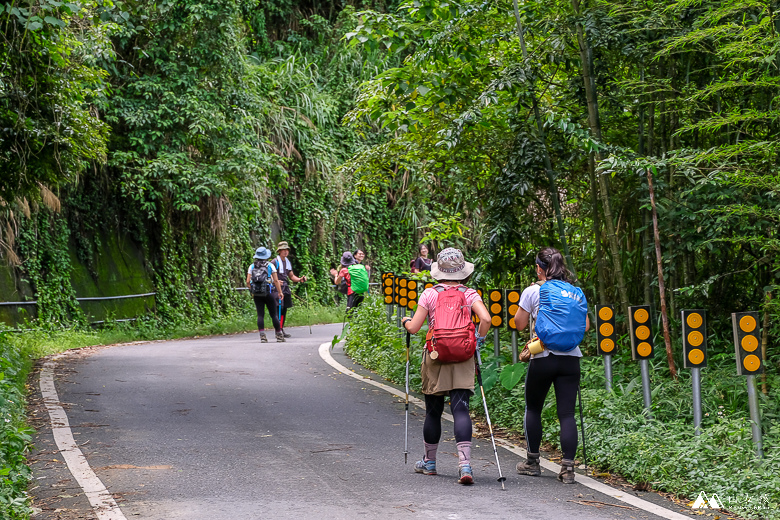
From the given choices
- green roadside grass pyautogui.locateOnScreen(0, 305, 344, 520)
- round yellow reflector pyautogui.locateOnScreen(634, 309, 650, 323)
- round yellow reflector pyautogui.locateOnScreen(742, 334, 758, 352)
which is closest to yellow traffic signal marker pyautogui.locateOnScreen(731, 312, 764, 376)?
round yellow reflector pyautogui.locateOnScreen(742, 334, 758, 352)

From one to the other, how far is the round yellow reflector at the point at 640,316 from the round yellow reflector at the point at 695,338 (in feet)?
2.30

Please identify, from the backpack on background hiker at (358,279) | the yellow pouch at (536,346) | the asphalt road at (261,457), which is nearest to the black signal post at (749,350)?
the asphalt road at (261,457)

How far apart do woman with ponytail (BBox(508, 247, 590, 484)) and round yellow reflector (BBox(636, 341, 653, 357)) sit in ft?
2.96

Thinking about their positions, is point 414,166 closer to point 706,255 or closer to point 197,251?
point 706,255

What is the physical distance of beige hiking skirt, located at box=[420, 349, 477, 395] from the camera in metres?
7.14

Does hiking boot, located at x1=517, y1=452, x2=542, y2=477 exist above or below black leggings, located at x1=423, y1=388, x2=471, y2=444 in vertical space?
below

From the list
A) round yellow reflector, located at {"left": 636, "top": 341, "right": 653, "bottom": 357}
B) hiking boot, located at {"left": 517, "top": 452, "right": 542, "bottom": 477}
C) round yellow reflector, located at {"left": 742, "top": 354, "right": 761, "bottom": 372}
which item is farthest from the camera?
round yellow reflector, located at {"left": 636, "top": 341, "right": 653, "bottom": 357}

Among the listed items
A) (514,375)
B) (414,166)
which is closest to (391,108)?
(414,166)

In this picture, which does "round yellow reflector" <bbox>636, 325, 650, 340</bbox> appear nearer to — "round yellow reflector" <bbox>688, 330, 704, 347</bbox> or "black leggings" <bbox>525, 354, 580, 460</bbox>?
"round yellow reflector" <bbox>688, 330, 704, 347</bbox>

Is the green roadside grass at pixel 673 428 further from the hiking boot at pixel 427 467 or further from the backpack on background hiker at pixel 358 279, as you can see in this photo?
the backpack on background hiker at pixel 358 279

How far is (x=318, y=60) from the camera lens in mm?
31328

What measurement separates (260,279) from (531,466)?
1137cm

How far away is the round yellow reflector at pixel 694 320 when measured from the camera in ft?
23.9

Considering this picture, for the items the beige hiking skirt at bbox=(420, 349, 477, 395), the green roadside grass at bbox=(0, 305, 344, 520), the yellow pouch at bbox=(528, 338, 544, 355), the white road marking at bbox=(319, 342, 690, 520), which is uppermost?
the yellow pouch at bbox=(528, 338, 544, 355)
